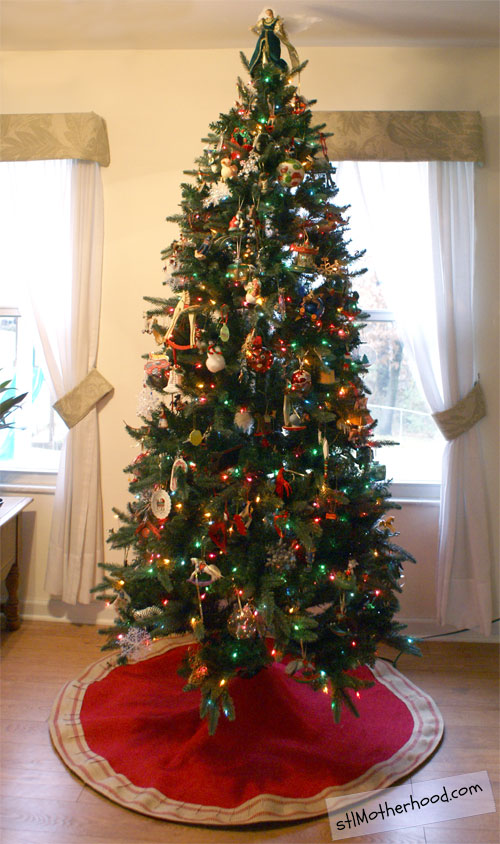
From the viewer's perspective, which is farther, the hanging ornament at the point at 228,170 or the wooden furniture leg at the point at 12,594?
the wooden furniture leg at the point at 12,594

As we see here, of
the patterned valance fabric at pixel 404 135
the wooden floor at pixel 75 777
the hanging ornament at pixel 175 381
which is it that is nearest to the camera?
the wooden floor at pixel 75 777

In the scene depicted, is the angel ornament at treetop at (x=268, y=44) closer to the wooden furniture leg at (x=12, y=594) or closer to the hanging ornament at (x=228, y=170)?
the hanging ornament at (x=228, y=170)

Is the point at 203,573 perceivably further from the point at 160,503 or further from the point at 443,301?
the point at 443,301

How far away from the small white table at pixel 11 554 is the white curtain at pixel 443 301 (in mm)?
1914

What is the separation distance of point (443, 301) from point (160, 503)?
5.34ft

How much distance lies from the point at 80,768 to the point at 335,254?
184 cm

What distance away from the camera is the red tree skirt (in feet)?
6.23

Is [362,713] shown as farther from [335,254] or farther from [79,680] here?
[335,254]

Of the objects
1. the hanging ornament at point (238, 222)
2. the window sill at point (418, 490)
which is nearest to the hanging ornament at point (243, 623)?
the hanging ornament at point (238, 222)

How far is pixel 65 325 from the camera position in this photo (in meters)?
2.91

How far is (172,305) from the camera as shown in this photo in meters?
2.12

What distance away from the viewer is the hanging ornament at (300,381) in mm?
1858

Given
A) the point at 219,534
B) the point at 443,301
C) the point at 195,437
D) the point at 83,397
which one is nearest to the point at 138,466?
the point at 195,437

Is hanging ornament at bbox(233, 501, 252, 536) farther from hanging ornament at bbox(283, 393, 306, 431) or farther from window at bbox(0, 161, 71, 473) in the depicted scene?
window at bbox(0, 161, 71, 473)
